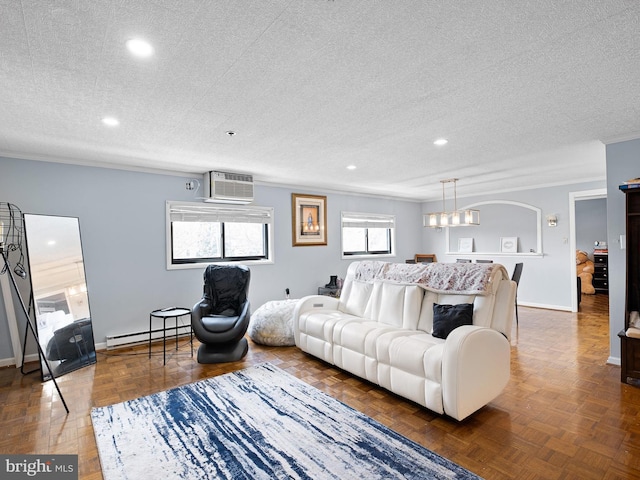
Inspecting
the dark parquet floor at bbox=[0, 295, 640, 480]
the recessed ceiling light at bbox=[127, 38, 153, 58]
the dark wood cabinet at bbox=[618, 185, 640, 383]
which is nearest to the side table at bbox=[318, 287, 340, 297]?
the dark parquet floor at bbox=[0, 295, 640, 480]

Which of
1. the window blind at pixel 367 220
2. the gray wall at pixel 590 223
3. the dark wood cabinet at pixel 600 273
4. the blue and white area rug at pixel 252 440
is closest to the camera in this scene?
the blue and white area rug at pixel 252 440

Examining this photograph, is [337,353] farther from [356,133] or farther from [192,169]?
[192,169]

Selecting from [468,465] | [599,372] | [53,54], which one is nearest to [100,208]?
[53,54]

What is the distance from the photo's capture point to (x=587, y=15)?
156cm

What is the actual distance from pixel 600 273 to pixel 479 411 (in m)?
7.74

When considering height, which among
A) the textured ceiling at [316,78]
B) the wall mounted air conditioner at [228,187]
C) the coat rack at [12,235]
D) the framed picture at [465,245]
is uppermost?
the textured ceiling at [316,78]

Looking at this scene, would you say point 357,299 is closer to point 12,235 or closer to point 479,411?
point 479,411

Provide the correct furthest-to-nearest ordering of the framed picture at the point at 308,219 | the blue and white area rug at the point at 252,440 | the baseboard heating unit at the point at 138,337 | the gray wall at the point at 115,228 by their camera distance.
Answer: the framed picture at the point at 308,219 → the baseboard heating unit at the point at 138,337 → the gray wall at the point at 115,228 → the blue and white area rug at the point at 252,440

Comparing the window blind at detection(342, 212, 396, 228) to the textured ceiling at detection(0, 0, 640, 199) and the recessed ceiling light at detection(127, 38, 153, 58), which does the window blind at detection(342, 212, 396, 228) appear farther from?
the recessed ceiling light at detection(127, 38, 153, 58)

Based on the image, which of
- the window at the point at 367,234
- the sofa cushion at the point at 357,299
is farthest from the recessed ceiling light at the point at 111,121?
the window at the point at 367,234

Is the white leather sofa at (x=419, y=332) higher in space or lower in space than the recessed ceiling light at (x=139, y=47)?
lower

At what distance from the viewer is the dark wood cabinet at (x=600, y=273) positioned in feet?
26.0

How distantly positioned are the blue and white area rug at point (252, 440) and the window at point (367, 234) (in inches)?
168

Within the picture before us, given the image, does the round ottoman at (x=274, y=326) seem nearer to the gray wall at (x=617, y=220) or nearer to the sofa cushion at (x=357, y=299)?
the sofa cushion at (x=357, y=299)
